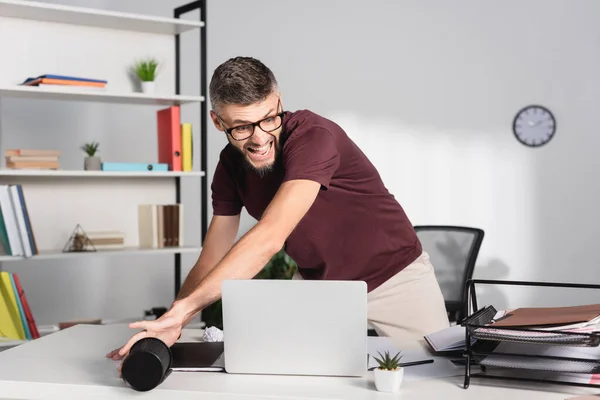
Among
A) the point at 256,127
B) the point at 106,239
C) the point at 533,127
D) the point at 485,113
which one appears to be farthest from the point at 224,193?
the point at 533,127

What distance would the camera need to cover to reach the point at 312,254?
2205 mm

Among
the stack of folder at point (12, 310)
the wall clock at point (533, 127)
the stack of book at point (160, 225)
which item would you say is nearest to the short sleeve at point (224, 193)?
the stack of folder at point (12, 310)

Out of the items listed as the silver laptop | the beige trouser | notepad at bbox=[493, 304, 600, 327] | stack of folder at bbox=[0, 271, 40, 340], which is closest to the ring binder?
notepad at bbox=[493, 304, 600, 327]

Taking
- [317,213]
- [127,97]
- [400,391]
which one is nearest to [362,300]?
[400,391]

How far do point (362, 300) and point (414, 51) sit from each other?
14.9 feet

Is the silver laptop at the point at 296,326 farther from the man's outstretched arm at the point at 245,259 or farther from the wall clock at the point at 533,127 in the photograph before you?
the wall clock at the point at 533,127

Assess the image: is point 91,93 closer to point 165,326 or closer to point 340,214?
point 340,214

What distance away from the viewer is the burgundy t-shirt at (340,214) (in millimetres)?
2137

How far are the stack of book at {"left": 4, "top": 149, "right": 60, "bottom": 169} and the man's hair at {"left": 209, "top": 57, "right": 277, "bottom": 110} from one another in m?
→ 1.94

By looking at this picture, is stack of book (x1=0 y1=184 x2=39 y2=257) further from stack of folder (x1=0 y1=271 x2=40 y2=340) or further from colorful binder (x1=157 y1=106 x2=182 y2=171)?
colorful binder (x1=157 y1=106 x2=182 y2=171)

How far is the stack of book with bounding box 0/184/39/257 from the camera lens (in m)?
3.33

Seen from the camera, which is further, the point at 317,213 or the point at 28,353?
the point at 317,213

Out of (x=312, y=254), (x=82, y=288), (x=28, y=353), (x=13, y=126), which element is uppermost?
(x=13, y=126)

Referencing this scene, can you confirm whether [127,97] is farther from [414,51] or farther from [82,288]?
[414,51]
